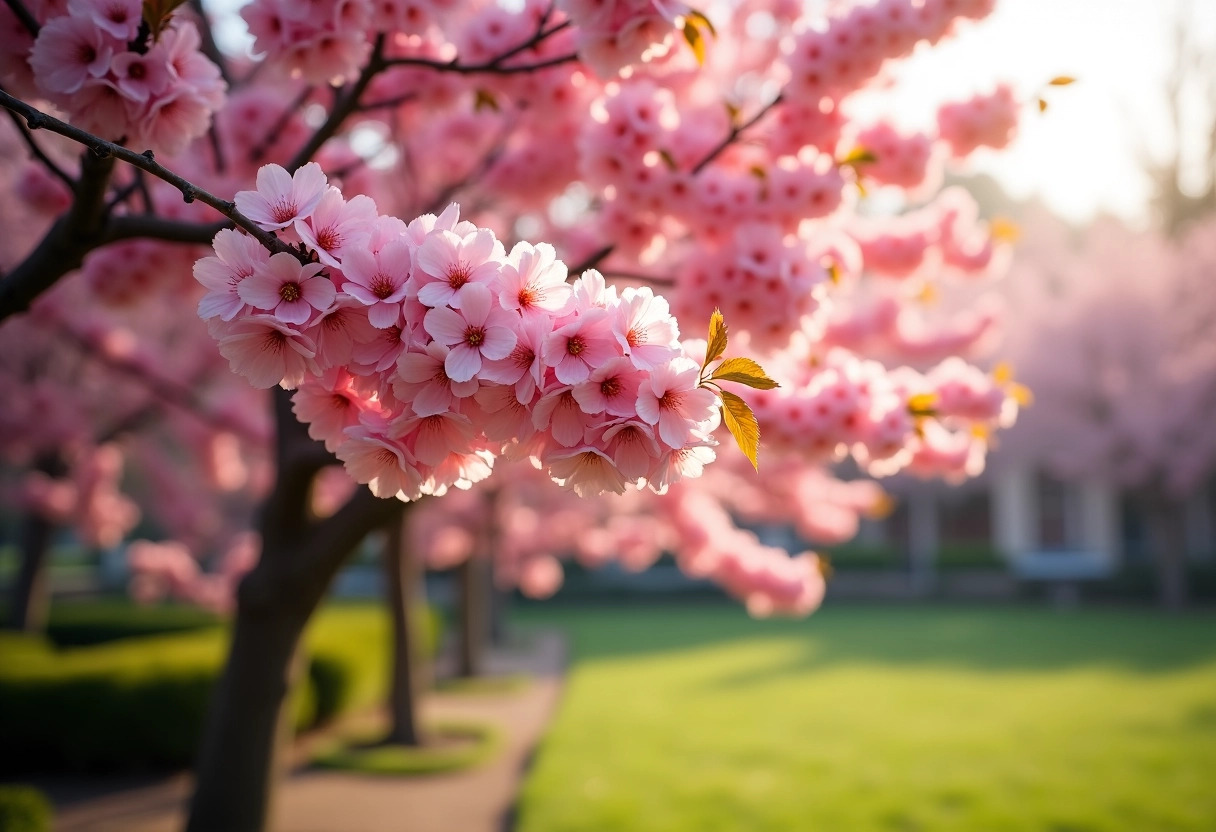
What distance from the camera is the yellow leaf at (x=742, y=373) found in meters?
1.37

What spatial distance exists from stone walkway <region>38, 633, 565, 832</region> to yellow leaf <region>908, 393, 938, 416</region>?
14.3 feet

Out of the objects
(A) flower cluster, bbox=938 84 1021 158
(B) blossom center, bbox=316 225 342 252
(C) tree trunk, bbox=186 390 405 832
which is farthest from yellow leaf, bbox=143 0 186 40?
(A) flower cluster, bbox=938 84 1021 158

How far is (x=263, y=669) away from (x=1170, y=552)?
22024 mm

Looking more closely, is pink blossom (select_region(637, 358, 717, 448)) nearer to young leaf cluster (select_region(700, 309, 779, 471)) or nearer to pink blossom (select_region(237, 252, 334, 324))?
young leaf cluster (select_region(700, 309, 779, 471))

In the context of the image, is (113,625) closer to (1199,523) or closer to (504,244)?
(504,244)

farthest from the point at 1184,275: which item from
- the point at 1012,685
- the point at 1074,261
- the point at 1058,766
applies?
the point at 1058,766

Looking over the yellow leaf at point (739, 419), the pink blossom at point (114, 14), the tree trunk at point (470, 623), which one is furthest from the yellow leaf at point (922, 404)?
the tree trunk at point (470, 623)

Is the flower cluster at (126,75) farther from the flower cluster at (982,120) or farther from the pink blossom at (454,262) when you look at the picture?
the flower cluster at (982,120)

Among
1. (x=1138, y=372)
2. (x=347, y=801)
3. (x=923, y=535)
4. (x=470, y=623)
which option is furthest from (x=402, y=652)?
(x=923, y=535)

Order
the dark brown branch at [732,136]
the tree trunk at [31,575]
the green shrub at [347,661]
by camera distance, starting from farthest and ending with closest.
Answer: the tree trunk at [31,575] → the green shrub at [347,661] → the dark brown branch at [732,136]

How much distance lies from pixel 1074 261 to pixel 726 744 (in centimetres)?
2234

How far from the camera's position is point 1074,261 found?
81.0 ft

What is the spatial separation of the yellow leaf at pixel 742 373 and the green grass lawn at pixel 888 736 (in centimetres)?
493

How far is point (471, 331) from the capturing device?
137 centimetres
